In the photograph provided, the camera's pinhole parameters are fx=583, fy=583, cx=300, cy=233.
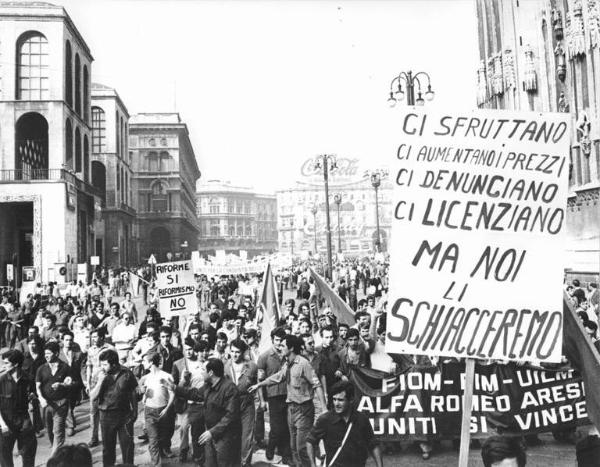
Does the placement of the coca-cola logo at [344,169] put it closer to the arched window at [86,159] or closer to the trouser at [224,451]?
the arched window at [86,159]

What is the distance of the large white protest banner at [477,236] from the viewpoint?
3.78 meters

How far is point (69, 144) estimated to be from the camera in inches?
1544

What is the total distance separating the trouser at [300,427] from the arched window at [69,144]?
117 feet

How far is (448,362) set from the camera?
688 centimetres

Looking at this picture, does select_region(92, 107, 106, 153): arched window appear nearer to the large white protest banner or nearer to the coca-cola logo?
the large white protest banner

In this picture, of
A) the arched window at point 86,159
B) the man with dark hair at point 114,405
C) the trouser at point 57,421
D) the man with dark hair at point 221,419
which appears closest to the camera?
the man with dark hair at point 221,419

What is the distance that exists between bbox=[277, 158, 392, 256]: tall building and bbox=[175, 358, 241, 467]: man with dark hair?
104573 millimetres

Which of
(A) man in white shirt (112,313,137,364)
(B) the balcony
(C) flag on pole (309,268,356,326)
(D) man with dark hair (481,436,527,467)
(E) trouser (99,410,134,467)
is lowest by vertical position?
(E) trouser (99,410,134,467)

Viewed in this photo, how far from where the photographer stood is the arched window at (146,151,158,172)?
251 feet

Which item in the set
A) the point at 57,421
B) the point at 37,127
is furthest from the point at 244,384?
the point at 37,127

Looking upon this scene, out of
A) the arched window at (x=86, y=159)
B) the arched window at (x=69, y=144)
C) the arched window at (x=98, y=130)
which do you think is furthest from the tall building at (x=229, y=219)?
the arched window at (x=69, y=144)

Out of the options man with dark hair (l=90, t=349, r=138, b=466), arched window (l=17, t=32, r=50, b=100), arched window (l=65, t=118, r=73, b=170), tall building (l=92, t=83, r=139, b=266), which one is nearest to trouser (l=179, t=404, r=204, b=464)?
man with dark hair (l=90, t=349, r=138, b=466)

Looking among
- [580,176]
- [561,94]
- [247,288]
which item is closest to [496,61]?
[561,94]

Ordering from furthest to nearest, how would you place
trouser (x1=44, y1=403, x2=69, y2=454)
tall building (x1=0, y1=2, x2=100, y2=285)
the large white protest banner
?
tall building (x1=0, y1=2, x2=100, y2=285), trouser (x1=44, y1=403, x2=69, y2=454), the large white protest banner
